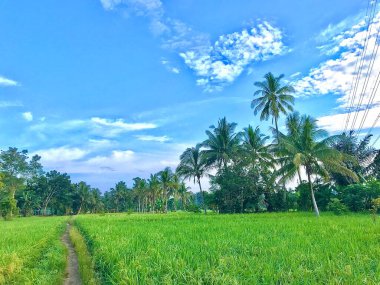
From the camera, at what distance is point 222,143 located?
32.2 metres

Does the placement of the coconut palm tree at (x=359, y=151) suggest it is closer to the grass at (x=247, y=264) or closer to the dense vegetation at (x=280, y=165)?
the dense vegetation at (x=280, y=165)

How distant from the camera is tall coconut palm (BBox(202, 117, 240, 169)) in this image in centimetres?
3209

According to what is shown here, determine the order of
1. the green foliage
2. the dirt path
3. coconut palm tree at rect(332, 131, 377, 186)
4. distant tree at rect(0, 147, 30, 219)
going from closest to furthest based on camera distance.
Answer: the dirt path → the green foliage → coconut palm tree at rect(332, 131, 377, 186) → distant tree at rect(0, 147, 30, 219)

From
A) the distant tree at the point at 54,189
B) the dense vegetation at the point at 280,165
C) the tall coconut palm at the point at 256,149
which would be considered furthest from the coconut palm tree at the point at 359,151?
the distant tree at the point at 54,189

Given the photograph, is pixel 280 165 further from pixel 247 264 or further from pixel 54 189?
pixel 54 189

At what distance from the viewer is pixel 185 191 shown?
6656 cm

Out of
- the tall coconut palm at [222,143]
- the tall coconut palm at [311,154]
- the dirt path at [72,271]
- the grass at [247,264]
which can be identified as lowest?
the dirt path at [72,271]

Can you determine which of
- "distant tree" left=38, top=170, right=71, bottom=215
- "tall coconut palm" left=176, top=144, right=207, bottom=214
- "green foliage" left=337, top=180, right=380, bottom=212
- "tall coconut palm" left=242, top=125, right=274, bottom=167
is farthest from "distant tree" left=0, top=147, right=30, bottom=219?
"green foliage" left=337, top=180, right=380, bottom=212

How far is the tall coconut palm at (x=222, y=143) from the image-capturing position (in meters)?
32.1

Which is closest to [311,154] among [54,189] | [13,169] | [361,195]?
[361,195]

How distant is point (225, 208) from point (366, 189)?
1449 cm

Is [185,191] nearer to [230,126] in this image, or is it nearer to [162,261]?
[230,126]

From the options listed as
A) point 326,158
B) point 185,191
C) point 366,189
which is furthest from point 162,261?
point 185,191

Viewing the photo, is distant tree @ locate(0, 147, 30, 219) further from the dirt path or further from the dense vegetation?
the dirt path
